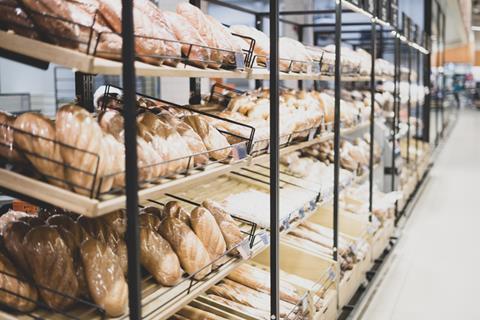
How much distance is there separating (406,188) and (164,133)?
5467 mm

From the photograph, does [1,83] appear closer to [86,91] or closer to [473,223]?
[473,223]

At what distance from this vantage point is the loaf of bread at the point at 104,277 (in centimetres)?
172

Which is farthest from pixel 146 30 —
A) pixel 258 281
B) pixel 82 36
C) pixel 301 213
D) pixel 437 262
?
pixel 437 262

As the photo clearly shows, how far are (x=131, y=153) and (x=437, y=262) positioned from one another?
429cm

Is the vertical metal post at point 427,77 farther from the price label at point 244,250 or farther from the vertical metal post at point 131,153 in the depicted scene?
the vertical metal post at point 131,153

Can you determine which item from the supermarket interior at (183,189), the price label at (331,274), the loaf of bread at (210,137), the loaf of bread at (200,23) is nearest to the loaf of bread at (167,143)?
the supermarket interior at (183,189)

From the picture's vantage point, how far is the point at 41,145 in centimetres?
161

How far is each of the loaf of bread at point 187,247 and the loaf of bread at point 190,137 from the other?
274 millimetres

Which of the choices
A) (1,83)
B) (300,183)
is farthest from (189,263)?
(1,83)

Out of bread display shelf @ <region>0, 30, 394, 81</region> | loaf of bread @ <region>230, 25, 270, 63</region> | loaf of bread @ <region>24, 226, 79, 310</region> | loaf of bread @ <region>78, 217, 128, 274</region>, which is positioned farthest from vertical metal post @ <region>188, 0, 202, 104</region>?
loaf of bread @ <region>24, 226, 79, 310</region>

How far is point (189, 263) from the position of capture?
6.91ft

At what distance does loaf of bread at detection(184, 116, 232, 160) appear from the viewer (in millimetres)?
2266

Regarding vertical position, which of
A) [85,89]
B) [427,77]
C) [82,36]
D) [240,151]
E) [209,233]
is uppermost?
[427,77]

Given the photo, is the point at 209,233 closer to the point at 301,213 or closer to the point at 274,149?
the point at 274,149
